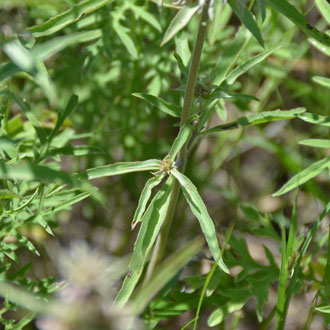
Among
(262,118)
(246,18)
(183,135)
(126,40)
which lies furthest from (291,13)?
(126,40)

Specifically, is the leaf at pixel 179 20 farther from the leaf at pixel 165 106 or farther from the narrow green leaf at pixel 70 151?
the narrow green leaf at pixel 70 151

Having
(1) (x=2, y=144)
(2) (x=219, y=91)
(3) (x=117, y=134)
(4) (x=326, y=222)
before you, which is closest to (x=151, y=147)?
(3) (x=117, y=134)

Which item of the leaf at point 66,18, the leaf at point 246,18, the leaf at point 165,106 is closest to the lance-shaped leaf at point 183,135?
the leaf at point 165,106

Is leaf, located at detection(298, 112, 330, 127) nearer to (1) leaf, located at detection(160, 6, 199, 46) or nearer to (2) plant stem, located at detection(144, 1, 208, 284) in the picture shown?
(2) plant stem, located at detection(144, 1, 208, 284)

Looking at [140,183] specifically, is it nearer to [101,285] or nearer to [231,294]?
[231,294]

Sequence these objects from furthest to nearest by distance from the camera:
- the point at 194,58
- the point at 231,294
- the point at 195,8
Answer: the point at 231,294 → the point at 194,58 → the point at 195,8

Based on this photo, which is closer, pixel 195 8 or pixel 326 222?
pixel 195 8

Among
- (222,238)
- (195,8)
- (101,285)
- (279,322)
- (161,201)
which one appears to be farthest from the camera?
(222,238)

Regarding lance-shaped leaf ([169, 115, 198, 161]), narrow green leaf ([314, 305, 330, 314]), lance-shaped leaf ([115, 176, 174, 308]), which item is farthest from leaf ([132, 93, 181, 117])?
narrow green leaf ([314, 305, 330, 314])
